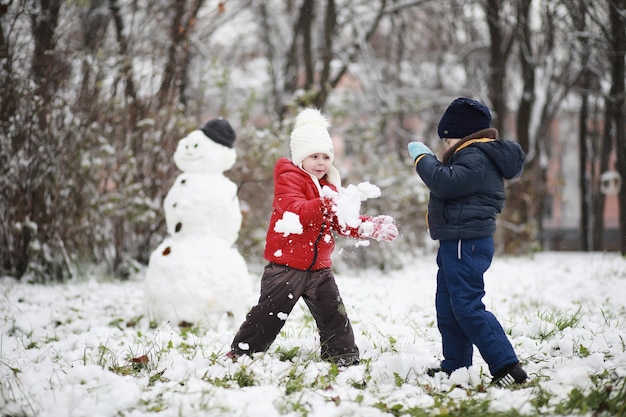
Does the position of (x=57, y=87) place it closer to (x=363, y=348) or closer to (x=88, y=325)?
(x=88, y=325)

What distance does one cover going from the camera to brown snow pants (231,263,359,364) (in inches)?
133

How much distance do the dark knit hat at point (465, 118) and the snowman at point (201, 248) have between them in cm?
243

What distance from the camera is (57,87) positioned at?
657 cm

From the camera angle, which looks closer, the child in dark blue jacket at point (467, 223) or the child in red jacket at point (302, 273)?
the child in dark blue jacket at point (467, 223)

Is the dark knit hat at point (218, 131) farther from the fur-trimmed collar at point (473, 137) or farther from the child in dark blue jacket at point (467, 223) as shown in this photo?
the fur-trimmed collar at point (473, 137)

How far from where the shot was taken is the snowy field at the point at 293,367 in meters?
2.50

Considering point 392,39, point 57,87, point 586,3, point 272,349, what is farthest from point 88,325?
point 392,39

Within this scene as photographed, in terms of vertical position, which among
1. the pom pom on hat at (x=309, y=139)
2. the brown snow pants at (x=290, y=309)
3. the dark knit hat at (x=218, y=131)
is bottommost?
the brown snow pants at (x=290, y=309)

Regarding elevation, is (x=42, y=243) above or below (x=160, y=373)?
above

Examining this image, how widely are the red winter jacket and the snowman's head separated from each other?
1767 millimetres

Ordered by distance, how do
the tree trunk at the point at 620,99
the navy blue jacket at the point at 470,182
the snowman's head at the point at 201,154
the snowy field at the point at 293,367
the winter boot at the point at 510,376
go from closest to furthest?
the snowy field at the point at 293,367 → the winter boot at the point at 510,376 → the navy blue jacket at the point at 470,182 → the snowman's head at the point at 201,154 → the tree trunk at the point at 620,99

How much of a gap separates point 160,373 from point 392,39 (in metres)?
15.2

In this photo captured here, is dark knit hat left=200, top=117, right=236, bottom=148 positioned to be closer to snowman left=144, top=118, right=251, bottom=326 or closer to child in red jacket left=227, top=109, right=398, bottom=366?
snowman left=144, top=118, right=251, bottom=326

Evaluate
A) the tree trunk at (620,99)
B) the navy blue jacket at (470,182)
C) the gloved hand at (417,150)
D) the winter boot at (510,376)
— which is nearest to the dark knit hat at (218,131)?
the gloved hand at (417,150)
